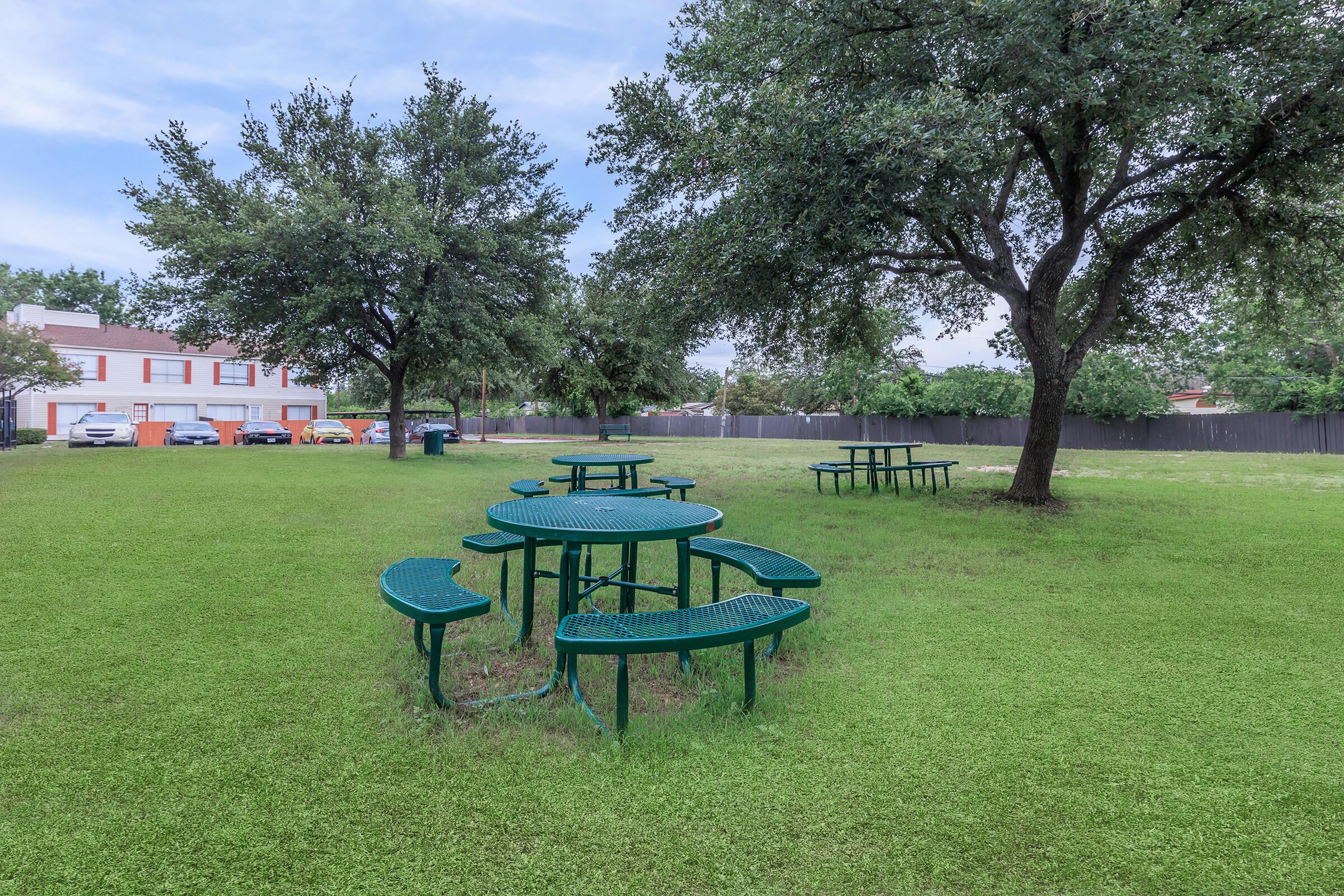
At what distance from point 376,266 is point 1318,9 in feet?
59.1

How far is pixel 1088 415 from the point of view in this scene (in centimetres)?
2827

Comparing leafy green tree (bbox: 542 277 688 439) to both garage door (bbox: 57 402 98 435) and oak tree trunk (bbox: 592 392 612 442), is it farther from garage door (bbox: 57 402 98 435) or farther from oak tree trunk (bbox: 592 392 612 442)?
garage door (bbox: 57 402 98 435)

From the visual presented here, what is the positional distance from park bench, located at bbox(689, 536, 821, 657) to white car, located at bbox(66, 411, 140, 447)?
95.4 ft

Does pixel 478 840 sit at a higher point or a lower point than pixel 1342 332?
lower

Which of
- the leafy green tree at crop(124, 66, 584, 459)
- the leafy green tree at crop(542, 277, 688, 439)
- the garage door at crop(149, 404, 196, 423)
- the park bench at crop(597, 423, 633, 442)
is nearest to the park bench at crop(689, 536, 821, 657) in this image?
the leafy green tree at crop(124, 66, 584, 459)

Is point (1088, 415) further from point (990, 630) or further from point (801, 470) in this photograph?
point (990, 630)

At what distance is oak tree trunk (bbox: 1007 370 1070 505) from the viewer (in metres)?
9.45

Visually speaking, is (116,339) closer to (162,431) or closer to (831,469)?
(162,431)

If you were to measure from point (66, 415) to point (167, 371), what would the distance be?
5165mm

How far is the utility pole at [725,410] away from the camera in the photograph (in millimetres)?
47531

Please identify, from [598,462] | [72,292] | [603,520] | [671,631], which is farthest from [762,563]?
[72,292]

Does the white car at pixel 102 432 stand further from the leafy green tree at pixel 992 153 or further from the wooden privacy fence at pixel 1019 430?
the leafy green tree at pixel 992 153

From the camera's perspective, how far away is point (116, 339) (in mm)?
37219

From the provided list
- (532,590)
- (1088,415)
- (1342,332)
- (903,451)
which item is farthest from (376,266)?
(1342,332)
